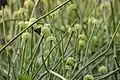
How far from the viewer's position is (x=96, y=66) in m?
0.87

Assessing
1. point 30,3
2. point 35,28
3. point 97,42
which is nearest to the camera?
point 35,28

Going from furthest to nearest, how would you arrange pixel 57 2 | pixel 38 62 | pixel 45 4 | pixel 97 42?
1. pixel 57 2
2. pixel 45 4
3. pixel 97 42
4. pixel 38 62

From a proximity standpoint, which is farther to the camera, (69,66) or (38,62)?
(38,62)

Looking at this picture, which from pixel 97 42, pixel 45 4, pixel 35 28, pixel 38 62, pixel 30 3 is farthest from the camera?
pixel 45 4

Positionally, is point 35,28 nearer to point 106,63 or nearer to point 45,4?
point 106,63

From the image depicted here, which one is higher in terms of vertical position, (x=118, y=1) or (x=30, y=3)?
(x=30, y=3)

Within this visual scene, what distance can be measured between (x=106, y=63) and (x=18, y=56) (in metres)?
0.23

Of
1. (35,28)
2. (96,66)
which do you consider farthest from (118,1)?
(35,28)

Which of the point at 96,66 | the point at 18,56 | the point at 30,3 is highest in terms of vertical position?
the point at 30,3

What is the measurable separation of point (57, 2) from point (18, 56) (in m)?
0.49

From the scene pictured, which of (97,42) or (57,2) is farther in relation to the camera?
(57,2)

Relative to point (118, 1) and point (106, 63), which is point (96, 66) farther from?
point (118, 1)

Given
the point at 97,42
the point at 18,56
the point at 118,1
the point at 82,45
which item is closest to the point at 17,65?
the point at 18,56

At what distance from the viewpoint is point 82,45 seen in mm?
723
